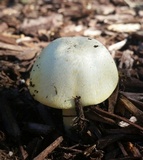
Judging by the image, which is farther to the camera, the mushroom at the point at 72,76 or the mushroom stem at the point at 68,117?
the mushroom stem at the point at 68,117

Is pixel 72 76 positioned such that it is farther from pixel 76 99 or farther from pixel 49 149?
pixel 49 149

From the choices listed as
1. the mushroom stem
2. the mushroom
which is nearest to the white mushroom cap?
the mushroom

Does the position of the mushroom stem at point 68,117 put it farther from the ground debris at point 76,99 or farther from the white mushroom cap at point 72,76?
the white mushroom cap at point 72,76

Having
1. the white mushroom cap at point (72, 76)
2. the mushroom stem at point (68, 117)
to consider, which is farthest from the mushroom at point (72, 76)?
the mushroom stem at point (68, 117)

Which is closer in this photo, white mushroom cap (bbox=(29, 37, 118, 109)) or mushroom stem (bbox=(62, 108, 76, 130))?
white mushroom cap (bbox=(29, 37, 118, 109))

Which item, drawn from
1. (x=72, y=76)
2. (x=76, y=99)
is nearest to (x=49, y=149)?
(x=76, y=99)

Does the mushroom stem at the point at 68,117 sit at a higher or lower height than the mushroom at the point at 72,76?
lower

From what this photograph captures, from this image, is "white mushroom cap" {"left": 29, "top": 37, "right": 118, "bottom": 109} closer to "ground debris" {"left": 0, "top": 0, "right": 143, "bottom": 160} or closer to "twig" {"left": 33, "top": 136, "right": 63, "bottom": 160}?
"ground debris" {"left": 0, "top": 0, "right": 143, "bottom": 160}
